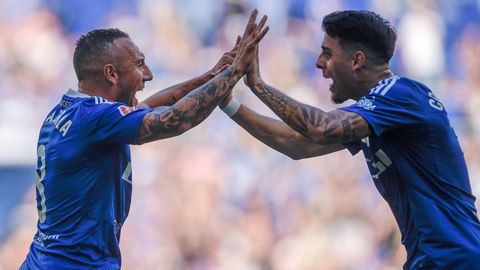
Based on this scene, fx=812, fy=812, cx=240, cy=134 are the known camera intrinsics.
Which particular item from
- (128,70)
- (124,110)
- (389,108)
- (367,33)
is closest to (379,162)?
(389,108)

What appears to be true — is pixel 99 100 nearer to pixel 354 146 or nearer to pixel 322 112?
pixel 322 112

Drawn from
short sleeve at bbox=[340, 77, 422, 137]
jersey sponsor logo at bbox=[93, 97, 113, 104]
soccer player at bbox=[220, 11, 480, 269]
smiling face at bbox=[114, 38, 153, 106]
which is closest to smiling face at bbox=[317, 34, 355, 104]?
soccer player at bbox=[220, 11, 480, 269]

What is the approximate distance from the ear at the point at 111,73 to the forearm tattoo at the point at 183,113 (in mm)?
437

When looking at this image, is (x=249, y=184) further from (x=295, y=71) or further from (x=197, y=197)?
(x=295, y=71)

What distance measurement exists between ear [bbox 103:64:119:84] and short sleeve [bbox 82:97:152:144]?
0.40 m

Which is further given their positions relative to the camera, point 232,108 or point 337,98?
point 232,108

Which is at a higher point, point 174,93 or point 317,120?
point 174,93

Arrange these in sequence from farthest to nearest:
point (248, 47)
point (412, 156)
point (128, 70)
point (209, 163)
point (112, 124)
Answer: point (209, 163)
point (128, 70)
point (248, 47)
point (412, 156)
point (112, 124)

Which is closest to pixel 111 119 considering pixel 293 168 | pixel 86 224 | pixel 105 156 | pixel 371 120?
pixel 105 156

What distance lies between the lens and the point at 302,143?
4.98m

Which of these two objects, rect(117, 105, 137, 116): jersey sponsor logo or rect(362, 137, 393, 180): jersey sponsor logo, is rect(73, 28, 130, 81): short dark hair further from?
rect(362, 137, 393, 180): jersey sponsor logo

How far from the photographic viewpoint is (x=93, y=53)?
14.1 ft

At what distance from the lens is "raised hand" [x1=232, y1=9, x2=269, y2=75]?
13.8 ft

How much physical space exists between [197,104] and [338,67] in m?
0.86
